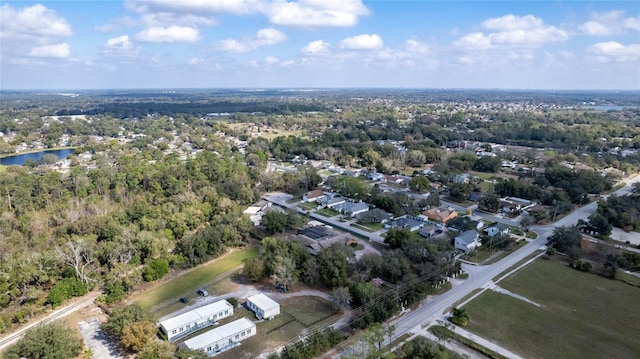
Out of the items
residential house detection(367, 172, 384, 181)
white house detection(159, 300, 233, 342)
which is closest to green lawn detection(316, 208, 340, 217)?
residential house detection(367, 172, 384, 181)

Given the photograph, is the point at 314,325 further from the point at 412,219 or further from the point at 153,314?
the point at 412,219

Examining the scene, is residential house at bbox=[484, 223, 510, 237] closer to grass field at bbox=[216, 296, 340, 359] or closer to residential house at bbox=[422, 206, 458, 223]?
residential house at bbox=[422, 206, 458, 223]

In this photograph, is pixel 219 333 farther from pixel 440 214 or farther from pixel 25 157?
pixel 25 157

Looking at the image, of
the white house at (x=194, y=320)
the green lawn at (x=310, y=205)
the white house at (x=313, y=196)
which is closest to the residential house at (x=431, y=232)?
the green lawn at (x=310, y=205)

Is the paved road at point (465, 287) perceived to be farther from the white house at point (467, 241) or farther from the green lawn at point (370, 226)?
the green lawn at point (370, 226)

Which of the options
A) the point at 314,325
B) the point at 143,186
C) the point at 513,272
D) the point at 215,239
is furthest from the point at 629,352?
the point at 143,186

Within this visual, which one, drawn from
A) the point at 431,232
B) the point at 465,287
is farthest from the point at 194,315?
the point at 431,232
